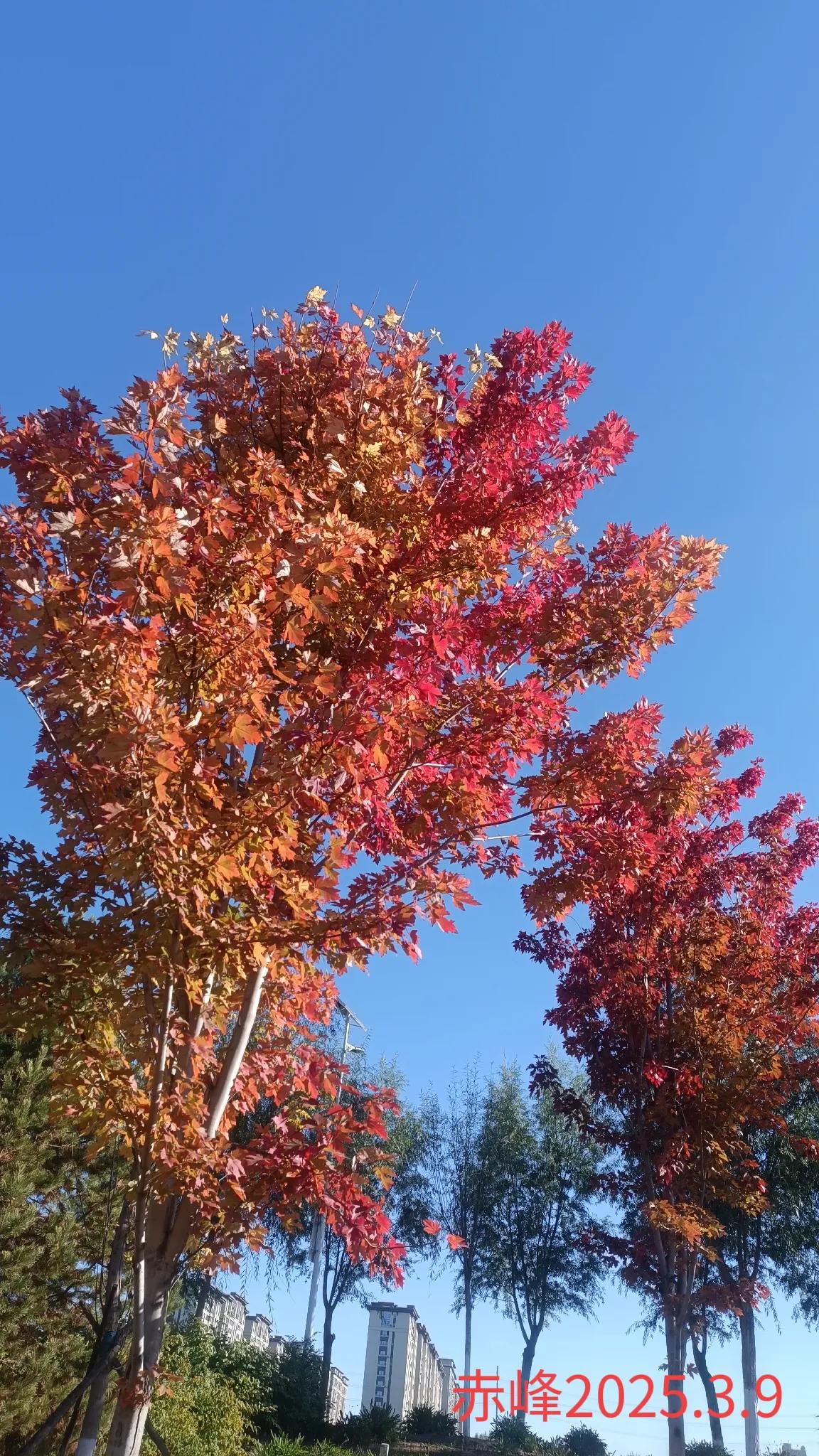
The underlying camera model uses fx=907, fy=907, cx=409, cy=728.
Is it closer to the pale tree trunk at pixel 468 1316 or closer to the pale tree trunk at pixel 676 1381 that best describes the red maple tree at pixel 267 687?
the pale tree trunk at pixel 676 1381

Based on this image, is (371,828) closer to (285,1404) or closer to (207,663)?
(207,663)

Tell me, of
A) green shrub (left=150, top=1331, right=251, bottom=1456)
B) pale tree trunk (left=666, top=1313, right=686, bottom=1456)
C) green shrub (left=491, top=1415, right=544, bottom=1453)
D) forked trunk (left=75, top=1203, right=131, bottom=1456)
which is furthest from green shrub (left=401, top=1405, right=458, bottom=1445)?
forked trunk (left=75, top=1203, right=131, bottom=1456)

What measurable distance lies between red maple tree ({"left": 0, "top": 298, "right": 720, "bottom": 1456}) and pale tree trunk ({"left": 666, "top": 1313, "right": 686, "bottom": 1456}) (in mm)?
5035

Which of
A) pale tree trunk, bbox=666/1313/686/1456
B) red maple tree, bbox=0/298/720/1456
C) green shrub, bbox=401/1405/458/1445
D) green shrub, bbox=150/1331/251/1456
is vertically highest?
red maple tree, bbox=0/298/720/1456

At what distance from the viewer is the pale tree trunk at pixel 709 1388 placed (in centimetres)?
1543

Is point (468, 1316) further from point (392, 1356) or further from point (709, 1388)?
point (392, 1356)

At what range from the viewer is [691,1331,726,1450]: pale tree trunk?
15.4m

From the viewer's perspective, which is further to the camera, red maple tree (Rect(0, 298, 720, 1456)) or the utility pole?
the utility pole

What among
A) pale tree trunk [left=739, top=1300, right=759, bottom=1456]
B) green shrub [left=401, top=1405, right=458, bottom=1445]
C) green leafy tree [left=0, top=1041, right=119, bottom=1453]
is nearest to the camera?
green leafy tree [left=0, top=1041, right=119, bottom=1453]

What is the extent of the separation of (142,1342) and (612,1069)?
6.23 m

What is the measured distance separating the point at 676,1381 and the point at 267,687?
283 inches

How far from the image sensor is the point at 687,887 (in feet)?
27.4

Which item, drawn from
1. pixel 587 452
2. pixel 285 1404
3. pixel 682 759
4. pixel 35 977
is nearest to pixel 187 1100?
pixel 35 977

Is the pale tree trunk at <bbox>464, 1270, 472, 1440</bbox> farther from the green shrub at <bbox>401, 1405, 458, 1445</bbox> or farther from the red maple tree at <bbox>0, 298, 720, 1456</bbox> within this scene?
the red maple tree at <bbox>0, 298, 720, 1456</bbox>
